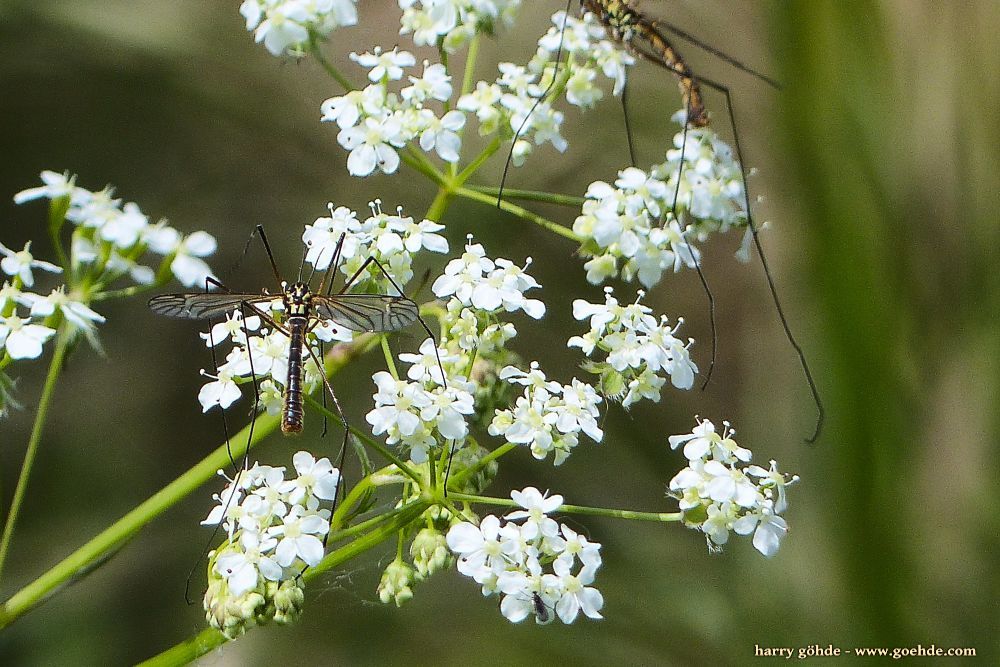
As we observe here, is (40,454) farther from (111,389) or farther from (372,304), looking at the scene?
(372,304)

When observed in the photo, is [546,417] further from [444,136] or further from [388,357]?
[444,136]

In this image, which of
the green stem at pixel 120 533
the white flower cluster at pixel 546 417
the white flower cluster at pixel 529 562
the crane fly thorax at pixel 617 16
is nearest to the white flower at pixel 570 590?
the white flower cluster at pixel 529 562

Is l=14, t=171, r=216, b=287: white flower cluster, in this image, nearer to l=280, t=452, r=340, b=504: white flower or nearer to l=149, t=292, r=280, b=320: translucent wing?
l=149, t=292, r=280, b=320: translucent wing

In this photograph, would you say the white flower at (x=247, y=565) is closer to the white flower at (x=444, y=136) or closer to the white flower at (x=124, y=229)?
the white flower at (x=124, y=229)

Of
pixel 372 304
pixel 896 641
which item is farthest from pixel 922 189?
pixel 372 304

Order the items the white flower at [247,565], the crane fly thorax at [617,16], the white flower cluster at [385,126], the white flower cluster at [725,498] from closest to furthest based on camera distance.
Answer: the white flower at [247,565] < the white flower cluster at [725,498] < the white flower cluster at [385,126] < the crane fly thorax at [617,16]

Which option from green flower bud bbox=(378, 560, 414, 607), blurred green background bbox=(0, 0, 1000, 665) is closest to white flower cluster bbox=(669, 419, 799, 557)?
blurred green background bbox=(0, 0, 1000, 665)

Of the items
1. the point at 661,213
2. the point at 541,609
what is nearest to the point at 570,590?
the point at 541,609
